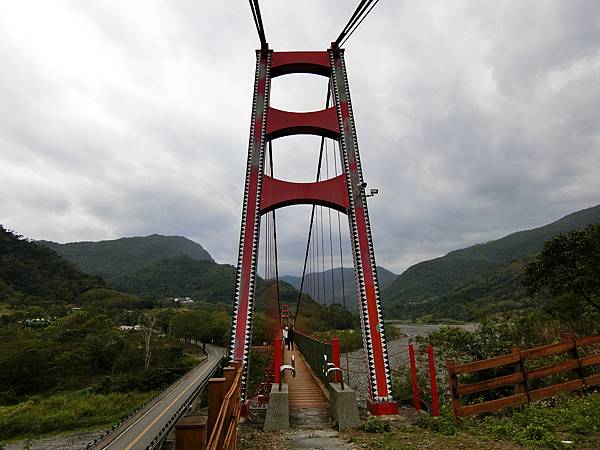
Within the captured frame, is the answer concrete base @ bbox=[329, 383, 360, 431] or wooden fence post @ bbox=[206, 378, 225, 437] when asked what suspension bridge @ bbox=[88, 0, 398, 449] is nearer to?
concrete base @ bbox=[329, 383, 360, 431]

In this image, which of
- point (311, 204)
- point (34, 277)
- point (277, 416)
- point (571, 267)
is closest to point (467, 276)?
point (34, 277)

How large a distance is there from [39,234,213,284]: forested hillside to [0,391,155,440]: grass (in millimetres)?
107815

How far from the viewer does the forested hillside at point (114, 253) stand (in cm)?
14038

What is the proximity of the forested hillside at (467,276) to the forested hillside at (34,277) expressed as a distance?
198ft

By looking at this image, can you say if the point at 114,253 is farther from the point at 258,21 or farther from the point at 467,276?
the point at 258,21

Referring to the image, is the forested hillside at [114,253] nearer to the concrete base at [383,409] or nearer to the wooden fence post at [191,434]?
the concrete base at [383,409]

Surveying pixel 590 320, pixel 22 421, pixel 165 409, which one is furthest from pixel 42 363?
pixel 590 320

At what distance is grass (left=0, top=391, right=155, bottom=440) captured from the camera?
1894 cm

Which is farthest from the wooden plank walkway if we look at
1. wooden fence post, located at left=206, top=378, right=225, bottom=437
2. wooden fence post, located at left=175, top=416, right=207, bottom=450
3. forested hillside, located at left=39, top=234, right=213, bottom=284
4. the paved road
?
forested hillside, located at left=39, top=234, right=213, bottom=284

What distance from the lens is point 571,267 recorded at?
10258 millimetres

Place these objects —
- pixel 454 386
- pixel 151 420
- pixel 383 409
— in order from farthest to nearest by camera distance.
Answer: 1. pixel 151 420
2. pixel 383 409
3. pixel 454 386

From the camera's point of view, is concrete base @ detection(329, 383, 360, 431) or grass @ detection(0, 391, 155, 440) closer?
concrete base @ detection(329, 383, 360, 431)

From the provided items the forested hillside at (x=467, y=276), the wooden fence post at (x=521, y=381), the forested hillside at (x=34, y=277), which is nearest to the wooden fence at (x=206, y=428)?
the wooden fence post at (x=521, y=381)

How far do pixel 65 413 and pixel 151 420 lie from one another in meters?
6.92
